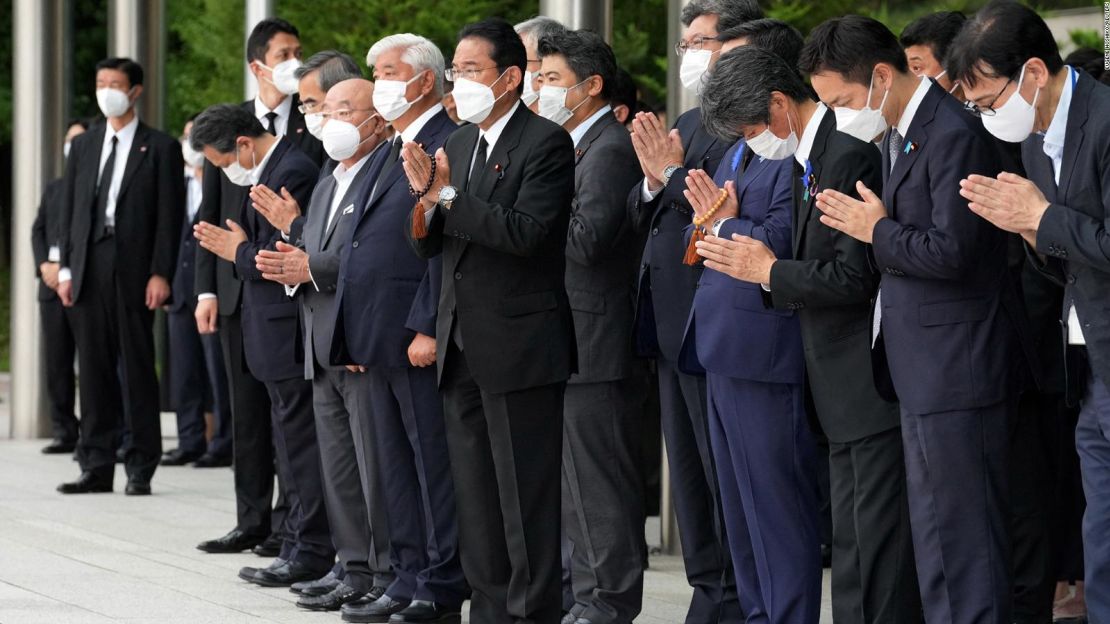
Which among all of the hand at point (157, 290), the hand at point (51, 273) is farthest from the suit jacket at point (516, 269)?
the hand at point (51, 273)

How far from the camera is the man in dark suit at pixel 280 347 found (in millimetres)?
7016

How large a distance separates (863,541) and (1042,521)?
1.04m

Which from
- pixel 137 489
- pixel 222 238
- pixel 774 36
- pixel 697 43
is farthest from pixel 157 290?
pixel 774 36

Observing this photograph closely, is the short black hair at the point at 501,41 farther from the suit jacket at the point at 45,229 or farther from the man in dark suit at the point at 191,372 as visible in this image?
the suit jacket at the point at 45,229

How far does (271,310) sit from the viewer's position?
712 centimetres

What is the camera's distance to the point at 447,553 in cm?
624

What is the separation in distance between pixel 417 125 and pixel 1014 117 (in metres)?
2.37

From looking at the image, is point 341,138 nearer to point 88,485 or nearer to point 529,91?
point 529,91

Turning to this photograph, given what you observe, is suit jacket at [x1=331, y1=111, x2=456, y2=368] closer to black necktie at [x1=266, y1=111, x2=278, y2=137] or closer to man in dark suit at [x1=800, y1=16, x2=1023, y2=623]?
man in dark suit at [x1=800, y1=16, x2=1023, y2=623]

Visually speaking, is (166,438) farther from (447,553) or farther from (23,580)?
(447,553)

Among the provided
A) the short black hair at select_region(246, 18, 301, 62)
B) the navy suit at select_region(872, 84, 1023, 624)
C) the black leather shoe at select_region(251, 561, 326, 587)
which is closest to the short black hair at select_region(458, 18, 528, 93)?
the navy suit at select_region(872, 84, 1023, 624)

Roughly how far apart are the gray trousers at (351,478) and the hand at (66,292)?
3529mm

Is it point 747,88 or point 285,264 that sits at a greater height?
point 747,88

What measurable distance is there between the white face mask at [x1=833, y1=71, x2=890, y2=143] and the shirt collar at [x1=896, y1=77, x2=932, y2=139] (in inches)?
2.8
